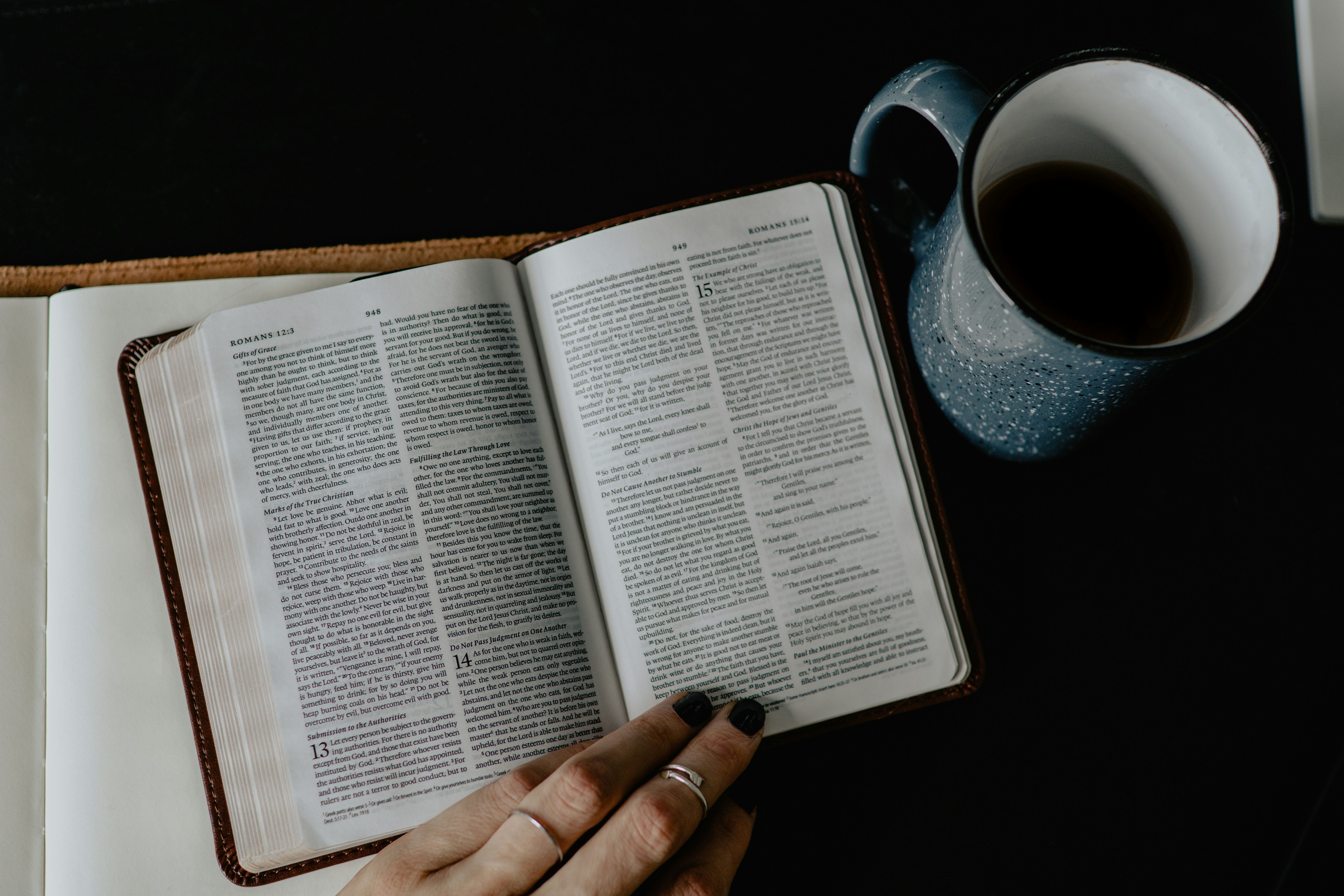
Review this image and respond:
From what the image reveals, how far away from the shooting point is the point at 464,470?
0.53m

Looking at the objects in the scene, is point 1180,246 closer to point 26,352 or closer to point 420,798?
point 420,798

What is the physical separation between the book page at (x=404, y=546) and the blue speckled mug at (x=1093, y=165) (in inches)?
11.2

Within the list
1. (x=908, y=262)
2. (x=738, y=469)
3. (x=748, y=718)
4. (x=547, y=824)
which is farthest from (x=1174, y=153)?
(x=547, y=824)

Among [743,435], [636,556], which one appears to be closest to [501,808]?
[636,556]

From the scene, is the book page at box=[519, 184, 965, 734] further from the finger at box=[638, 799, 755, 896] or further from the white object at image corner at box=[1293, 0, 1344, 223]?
the white object at image corner at box=[1293, 0, 1344, 223]

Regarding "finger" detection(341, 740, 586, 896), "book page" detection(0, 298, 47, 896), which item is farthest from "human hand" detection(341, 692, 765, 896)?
"book page" detection(0, 298, 47, 896)

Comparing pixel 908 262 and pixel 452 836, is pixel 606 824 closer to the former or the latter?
pixel 452 836

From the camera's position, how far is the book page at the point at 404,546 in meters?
0.51

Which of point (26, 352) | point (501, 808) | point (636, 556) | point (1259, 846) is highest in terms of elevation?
point (26, 352)

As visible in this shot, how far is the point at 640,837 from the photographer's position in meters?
0.45

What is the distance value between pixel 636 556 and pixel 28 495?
456 mm

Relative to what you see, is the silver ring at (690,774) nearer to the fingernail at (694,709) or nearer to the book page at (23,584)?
the fingernail at (694,709)

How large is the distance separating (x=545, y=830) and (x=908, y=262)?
0.48m

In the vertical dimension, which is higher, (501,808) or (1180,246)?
(1180,246)
